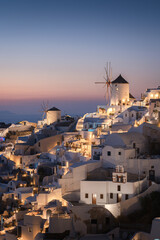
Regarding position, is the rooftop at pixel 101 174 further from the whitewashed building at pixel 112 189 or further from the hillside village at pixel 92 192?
the whitewashed building at pixel 112 189

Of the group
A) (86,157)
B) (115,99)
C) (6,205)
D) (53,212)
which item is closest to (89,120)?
(115,99)

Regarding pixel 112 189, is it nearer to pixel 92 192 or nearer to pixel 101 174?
pixel 92 192

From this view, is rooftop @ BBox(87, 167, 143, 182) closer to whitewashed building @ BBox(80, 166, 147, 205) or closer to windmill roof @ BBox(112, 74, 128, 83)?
whitewashed building @ BBox(80, 166, 147, 205)

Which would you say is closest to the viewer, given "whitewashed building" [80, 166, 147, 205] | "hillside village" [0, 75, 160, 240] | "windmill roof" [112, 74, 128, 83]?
"hillside village" [0, 75, 160, 240]

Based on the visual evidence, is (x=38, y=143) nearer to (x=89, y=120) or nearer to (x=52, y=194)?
(x=89, y=120)

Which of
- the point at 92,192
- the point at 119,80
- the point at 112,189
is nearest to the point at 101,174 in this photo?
the point at 92,192

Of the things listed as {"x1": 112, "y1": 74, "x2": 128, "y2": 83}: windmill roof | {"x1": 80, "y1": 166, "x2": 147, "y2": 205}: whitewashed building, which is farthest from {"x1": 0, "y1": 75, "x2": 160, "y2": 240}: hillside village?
{"x1": 112, "y1": 74, "x2": 128, "y2": 83}: windmill roof

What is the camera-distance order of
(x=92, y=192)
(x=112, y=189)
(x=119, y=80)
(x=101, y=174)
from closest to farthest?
(x=112, y=189) → (x=92, y=192) → (x=101, y=174) → (x=119, y=80)

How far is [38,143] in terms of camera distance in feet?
111

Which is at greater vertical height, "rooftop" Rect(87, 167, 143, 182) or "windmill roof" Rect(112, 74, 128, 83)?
"windmill roof" Rect(112, 74, 128, 83)

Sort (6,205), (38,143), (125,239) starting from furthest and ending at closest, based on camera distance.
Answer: (38,143) < (6,205) < (125,239)

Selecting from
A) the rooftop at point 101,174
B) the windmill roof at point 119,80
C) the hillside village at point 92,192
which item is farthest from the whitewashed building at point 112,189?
the windmill roof at point 119,80

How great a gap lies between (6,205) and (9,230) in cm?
552

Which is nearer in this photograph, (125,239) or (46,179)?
(125,239)
